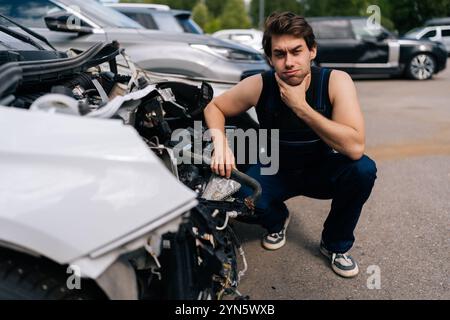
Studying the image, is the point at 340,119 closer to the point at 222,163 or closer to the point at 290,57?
the point at 290,57

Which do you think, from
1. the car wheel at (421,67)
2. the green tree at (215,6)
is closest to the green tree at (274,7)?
the green tree at (215,6)

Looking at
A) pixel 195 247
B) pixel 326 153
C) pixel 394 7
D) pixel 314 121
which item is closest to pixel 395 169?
pixel 326 153

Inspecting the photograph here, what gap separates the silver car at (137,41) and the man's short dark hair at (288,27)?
7.92 feet

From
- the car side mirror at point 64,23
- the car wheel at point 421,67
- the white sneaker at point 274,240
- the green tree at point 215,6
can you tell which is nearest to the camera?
the white sneaker at point 274,240

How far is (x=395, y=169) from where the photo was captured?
3994mm

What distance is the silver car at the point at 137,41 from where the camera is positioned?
174 inches

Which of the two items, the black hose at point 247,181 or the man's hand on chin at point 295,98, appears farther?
the man's hand on chin at point 295,98

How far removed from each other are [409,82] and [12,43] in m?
9.94

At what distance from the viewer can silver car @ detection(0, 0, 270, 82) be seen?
4.43 m

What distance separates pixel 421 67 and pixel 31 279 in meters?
11.2

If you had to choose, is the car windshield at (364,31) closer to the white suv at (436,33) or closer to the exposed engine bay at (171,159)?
the white suv at (436,33)

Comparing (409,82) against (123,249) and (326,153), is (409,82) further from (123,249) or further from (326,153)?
(123,249)

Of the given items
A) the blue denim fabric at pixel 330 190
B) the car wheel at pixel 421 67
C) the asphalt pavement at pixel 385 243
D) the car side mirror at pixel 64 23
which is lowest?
the car wheel at pixel 421 67

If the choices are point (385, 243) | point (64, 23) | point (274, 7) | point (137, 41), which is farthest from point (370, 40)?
point (274, 7)
